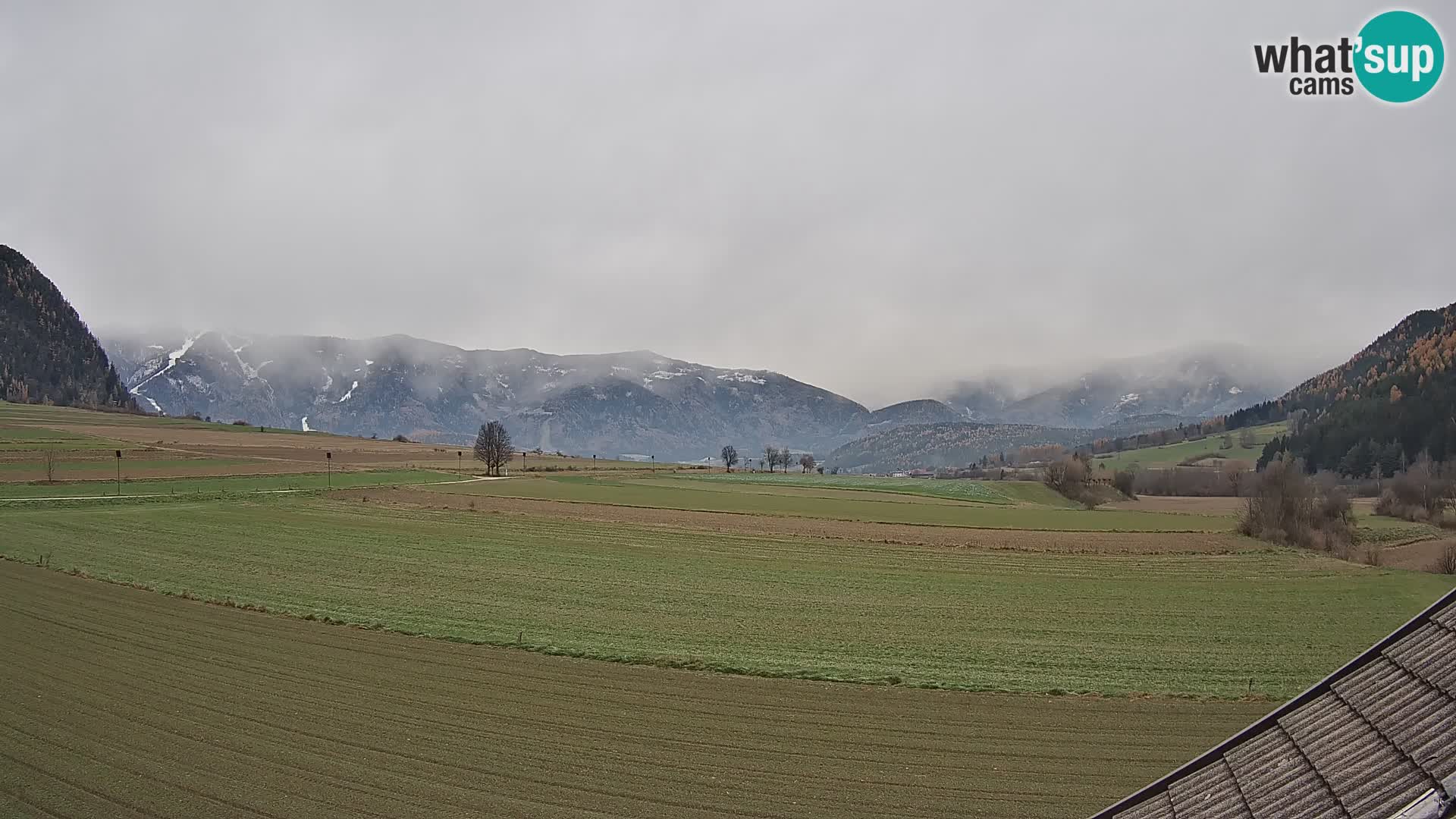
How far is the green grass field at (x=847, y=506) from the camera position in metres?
77.8

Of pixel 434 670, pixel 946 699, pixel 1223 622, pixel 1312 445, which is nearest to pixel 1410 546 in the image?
pixel 1223 622

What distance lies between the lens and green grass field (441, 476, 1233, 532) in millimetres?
77750

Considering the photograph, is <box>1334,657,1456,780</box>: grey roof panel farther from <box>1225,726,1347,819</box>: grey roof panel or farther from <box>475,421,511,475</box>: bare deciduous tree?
<box>475,421,511,475</box>: bare deciduous tree

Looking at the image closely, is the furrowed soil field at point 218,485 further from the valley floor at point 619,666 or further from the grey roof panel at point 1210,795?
the grey roof panel at point 1210,795

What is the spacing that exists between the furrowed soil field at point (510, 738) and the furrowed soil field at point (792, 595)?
237cm

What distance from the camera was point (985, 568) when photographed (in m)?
44.3

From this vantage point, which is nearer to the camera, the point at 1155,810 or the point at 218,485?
the point at 1155,810

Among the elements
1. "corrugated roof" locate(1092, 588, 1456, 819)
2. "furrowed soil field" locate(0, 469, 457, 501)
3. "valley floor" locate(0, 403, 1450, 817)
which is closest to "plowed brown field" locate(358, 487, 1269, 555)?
"valley floor" locate(0, 403, 1450, 817)

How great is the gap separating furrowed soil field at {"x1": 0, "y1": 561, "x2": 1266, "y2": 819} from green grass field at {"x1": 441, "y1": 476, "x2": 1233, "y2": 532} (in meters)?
57.2

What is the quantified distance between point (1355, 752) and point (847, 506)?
8930 centimetres

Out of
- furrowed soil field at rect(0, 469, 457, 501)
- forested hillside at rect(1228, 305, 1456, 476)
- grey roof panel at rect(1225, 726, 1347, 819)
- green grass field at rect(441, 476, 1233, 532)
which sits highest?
forested hillside at rect(1228, 305, 1456, 476)

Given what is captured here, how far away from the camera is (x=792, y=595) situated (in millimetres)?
33844

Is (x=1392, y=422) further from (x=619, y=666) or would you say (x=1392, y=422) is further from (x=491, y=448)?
(x=619, y=666)

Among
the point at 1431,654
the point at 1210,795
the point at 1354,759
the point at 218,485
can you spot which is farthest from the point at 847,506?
the point at 1354,759
